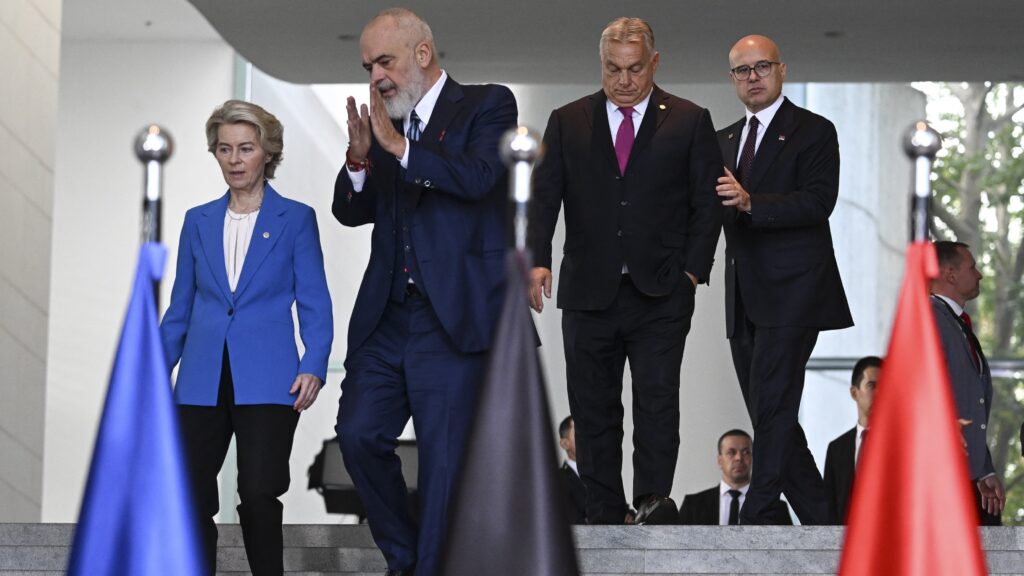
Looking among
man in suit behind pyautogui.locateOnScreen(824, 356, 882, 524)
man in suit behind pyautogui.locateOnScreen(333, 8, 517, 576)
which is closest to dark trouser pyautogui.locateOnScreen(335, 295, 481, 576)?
man in suit behind pyautogui.locateOnScreen(333, 8, 517, 576)

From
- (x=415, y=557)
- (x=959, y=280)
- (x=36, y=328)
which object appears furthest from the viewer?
(x=36, y=328)

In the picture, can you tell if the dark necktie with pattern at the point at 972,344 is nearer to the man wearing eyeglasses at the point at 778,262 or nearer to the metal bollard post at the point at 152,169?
the man wearing eyeglasses at the point at 778,262

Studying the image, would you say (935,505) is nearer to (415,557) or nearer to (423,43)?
(415,557)

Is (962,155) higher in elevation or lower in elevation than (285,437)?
higher

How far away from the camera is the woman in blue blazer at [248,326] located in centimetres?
435

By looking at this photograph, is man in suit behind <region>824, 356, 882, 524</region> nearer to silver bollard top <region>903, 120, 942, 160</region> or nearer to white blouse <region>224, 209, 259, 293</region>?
white blouse <region>224, 209, 259, 293</region>

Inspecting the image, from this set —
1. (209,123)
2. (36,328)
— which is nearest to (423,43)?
(209,123)

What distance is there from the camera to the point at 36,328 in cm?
A: 901

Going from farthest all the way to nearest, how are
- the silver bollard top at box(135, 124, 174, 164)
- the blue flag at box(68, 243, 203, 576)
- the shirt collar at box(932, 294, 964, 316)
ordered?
the shirt collar at box(932, 294, 964, 316)
the silver bollard top at box(135, 124, 174, 164)
the blue flag at box(68, 243, 203, 576)

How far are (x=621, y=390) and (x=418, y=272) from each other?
135 centimetres

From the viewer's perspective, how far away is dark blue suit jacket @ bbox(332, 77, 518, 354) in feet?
13.8

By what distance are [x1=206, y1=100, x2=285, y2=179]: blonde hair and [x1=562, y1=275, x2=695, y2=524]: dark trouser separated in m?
1.35

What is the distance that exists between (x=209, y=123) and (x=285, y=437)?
96cm

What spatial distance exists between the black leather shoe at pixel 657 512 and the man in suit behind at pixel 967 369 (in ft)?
3.99
